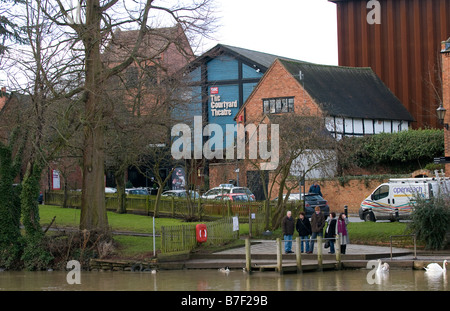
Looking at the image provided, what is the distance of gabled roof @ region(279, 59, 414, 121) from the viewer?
52.5 meters

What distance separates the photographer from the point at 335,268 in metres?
23.1

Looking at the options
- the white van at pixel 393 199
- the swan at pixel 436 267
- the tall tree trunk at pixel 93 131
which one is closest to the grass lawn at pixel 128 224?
the tall tree trunk at pixel 93 131

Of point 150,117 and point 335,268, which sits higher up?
point 150,117

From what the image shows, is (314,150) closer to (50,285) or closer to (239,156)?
(239,156)

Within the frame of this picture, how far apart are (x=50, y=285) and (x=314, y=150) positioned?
1396 centimetres

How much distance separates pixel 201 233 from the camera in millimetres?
26781

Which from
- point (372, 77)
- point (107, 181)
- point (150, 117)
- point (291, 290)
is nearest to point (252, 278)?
point (291, 290)

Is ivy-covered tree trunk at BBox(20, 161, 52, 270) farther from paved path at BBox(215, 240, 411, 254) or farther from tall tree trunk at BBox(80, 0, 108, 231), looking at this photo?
paved path at BBox(215, 240, 411, 254)

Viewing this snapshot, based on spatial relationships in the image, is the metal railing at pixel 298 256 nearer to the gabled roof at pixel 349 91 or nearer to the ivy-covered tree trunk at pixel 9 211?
the ivy-covered tree trunk at pixel 9 211

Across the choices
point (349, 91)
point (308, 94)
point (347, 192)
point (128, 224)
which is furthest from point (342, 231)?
point (349, 91)

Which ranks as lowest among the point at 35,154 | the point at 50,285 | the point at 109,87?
the point at 50,285

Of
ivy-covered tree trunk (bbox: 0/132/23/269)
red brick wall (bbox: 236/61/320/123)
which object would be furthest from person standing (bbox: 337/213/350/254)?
red brick wall (bbox: 236/61/320/123)

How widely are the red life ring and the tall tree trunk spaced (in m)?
4.04

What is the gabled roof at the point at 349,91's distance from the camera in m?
52.5
